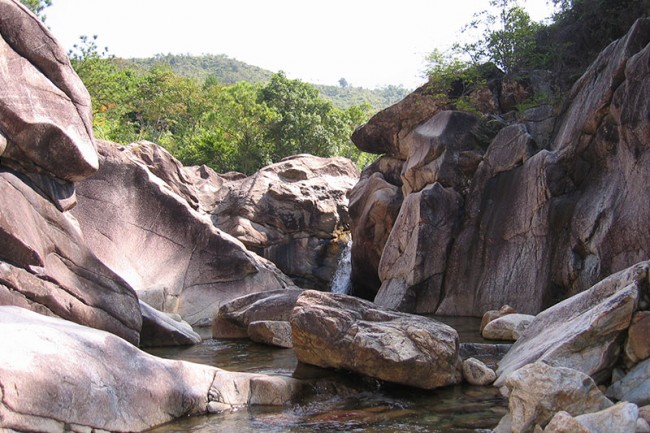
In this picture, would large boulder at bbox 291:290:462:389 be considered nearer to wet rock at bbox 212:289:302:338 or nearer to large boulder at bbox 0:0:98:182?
wet rock at bbox 212:289:302:338

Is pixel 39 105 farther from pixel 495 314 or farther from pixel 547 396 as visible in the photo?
pixel 495 314

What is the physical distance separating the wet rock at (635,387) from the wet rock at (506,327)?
608 centimetres

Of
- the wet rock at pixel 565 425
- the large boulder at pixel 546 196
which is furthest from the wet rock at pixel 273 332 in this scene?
the wet rock at pixel 565 425

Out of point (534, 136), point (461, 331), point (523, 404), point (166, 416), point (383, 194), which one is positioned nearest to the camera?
point (523, 404)

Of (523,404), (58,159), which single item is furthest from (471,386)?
(58,159)

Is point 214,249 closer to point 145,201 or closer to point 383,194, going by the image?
point 145,201

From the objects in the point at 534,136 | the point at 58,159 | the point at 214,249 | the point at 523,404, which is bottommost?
the point at 523,404

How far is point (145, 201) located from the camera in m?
19.9

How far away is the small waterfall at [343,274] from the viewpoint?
2648 centimetres

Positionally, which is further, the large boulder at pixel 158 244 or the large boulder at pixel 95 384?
the large boulder at pixel 158 244

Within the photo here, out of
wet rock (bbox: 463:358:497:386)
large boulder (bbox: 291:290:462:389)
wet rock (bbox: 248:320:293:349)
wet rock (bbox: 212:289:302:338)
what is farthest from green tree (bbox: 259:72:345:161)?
wet rock (bbox: 463:358:497:386)

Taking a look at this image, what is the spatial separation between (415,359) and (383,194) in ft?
52.0

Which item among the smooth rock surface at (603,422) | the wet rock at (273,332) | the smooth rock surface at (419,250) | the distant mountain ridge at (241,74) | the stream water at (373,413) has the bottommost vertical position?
the stream water at (373,413)

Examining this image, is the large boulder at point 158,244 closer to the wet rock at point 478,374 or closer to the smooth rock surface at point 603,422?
the wet rock at point 478,374
